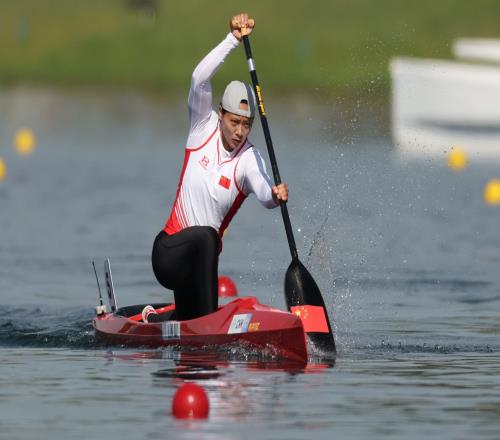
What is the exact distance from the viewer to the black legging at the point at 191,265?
12383 mm

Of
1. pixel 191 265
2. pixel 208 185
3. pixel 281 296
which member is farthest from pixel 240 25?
pixel 281 296

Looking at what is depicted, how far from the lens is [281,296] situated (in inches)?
658

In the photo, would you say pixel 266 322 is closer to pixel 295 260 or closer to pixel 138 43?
pixel 295 260

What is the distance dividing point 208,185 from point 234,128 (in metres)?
0.48

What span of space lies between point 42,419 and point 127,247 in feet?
38.4

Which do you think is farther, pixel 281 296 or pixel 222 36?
pixel 222 36

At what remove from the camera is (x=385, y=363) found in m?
12.2

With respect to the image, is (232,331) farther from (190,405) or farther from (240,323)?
(190,405)

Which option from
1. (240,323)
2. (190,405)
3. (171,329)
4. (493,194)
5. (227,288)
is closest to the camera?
(190,405)

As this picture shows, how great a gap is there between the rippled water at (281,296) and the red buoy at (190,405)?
0.12 meters

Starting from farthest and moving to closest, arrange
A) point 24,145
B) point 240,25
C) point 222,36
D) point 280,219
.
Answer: point 222,36 → point 24,145 → point 280,219 → point 240,25

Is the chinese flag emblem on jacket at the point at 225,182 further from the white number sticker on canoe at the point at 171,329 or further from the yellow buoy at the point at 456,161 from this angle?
the yellow buoy at the point at 456,161

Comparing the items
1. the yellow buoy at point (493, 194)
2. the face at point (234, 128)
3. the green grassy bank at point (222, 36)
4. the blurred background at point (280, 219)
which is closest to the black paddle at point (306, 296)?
the blurred background at point (280, 219)

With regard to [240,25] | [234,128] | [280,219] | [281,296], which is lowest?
[281,296]
